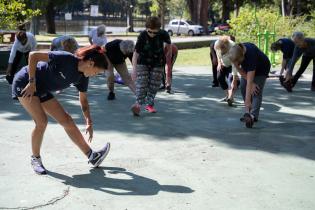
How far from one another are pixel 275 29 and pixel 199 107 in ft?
35.2

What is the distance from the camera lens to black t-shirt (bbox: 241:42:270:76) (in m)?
7.03

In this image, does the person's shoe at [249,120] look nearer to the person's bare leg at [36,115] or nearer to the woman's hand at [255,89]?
the woman's hand at [255,89]

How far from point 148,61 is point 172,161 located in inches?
106

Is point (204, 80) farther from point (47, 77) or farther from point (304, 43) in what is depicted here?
point (47, 77)

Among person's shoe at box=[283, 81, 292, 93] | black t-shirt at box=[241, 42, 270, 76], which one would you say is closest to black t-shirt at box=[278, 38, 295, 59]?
person's shoe at box=[283, 81, 292, 93]

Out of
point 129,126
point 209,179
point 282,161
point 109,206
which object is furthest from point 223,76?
point 109,206

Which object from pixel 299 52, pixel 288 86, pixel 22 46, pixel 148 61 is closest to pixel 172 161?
pixel 148 61

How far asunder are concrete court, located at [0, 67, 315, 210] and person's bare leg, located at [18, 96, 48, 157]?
335 millimetres

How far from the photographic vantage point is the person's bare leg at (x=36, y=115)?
15.9ft

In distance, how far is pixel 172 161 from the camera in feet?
18.6

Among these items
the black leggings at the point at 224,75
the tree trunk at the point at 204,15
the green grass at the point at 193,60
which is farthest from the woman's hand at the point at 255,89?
the tree trunk at the point at 204,15

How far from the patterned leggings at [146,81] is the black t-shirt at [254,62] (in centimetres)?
155

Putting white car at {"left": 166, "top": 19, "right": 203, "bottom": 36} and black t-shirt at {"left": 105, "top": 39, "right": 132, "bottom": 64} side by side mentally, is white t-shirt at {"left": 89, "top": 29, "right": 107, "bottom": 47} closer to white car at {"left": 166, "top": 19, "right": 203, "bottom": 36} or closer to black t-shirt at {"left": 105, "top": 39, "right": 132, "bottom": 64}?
black t-shirt at {"left": 105, "top": 39, "right": 132, "bottom": 64}

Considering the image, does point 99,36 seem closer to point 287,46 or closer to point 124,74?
point 124,74
